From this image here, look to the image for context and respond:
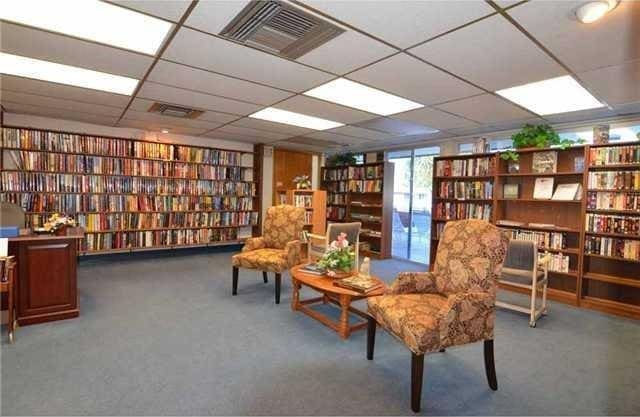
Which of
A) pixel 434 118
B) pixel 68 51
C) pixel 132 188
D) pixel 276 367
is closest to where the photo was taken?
pixel 276 367

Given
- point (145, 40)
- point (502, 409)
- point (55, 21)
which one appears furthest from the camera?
point (145, 40)

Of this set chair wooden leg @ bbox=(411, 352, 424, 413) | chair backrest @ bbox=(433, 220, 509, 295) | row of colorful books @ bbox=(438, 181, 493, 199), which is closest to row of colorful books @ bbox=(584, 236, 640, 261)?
row of colorful books @ bbox=(438, 181, 493, 199)

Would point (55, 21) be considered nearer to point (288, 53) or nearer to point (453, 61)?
point (288, 53)

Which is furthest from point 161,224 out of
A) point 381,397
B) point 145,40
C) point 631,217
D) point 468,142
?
point 631,217

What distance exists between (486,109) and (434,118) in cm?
65

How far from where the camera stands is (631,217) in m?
3.51

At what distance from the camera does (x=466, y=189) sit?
491cm

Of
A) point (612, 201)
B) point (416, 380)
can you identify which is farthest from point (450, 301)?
point (612, 201)

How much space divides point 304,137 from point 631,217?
4451 millimetres

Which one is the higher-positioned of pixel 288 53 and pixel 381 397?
pixel 288 53

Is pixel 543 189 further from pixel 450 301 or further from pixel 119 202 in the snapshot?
pixel 119 202

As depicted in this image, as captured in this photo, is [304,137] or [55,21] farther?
[304,137]

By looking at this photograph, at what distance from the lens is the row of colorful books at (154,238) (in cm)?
521

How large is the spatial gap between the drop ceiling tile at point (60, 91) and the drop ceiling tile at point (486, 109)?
363 centimetres
